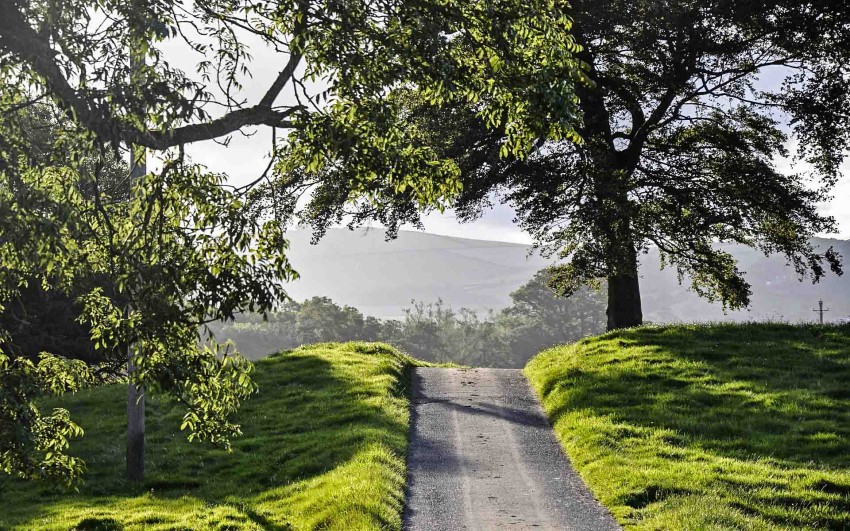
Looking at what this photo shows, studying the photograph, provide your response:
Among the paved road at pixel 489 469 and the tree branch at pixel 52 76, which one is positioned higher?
the tree branch at pixel 52 76

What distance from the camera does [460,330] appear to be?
137250 mm

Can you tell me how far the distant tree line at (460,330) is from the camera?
10456 centimetres

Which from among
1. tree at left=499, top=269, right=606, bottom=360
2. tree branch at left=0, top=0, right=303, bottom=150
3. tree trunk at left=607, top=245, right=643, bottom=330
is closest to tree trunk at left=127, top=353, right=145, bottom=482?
tree branch at left=0, top=0, right=303, bottom=150

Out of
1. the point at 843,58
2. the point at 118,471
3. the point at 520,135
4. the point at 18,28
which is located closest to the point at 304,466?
the point at 118,471

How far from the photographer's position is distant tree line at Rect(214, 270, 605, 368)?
343 ft

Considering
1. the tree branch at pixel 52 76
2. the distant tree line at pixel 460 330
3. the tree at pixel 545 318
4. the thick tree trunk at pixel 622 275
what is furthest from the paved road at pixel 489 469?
the tree at pixel 545 318

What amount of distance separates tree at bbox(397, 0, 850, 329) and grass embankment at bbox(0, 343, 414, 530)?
825 centimetres

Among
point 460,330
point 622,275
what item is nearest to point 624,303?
point 622,275

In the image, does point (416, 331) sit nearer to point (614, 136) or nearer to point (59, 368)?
point (614, 136)

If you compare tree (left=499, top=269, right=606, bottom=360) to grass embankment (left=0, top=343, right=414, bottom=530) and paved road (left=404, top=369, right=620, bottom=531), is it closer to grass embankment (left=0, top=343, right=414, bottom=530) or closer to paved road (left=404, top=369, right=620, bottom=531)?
grass embankment (left=0, top=343, right=414, bottom=530)

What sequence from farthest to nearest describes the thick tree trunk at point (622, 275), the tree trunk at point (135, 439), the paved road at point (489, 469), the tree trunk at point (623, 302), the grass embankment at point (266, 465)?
the tree trunk at point (623, 302) < the thick tree trunk at point (622, 275) < the tree trunk at point (135, 439) < the grass embankment at point (266, 465) < the paved road at point (489, 469)

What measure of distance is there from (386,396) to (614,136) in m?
15.1

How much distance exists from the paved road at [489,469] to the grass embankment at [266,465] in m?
0.53

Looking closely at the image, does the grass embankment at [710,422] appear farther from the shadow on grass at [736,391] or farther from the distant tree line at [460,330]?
the distant tree line at [460,330]
